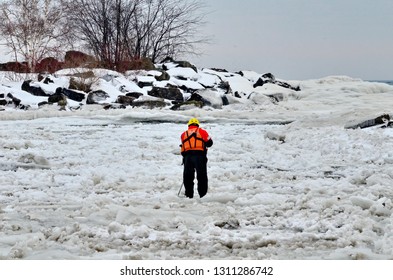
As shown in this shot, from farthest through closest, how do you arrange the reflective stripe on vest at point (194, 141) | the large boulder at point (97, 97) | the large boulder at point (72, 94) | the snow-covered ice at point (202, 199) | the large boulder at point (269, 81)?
the large boulder at point (269, 81) < the large boulder at point (72, 94) < the large boulder at point (97, 97) < the reflective stripe on vest at point (194, 141) < the snow-covered ice at point (202, 199)

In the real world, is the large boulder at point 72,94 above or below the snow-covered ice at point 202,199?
above

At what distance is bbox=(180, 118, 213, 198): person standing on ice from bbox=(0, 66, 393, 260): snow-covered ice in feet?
0.64

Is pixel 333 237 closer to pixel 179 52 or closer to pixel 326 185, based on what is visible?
pixel 326 185

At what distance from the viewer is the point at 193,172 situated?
19.2ft

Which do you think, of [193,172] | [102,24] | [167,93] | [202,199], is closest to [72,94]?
[167,93]

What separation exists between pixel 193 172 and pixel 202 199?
0.30m

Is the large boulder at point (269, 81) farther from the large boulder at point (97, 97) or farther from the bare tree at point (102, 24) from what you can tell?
the large boulder at point (97, 97)

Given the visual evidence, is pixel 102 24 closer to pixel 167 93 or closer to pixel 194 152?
pixel 167 93

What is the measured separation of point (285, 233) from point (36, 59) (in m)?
17.6

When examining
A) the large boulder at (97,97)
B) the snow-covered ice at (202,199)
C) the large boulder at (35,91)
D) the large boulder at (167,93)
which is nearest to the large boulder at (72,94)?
the large boulder at (97,97)

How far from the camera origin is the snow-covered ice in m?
4.14

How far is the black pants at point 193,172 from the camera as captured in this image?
579cm

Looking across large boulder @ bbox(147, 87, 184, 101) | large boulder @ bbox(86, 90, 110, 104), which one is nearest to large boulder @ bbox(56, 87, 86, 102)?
large boulder @ bbox(86, 90, 110, 104)
